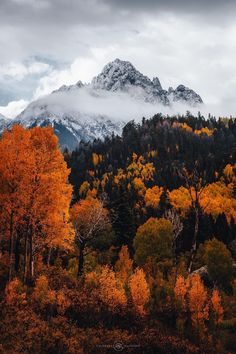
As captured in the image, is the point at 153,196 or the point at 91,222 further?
the point at 153,196

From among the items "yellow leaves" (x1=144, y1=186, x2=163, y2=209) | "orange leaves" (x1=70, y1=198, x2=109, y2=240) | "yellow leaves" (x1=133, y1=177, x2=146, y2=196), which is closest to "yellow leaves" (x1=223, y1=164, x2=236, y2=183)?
"yellow leaves" (x1=144, y1=186, x2=163, y2=209)

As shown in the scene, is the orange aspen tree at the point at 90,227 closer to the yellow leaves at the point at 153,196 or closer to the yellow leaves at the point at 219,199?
the yellow leaves at the point at 219,199

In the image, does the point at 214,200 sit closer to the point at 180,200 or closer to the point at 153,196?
the point at 180,200

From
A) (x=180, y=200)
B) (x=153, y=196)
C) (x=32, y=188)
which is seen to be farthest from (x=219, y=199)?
(x=32, y=188)

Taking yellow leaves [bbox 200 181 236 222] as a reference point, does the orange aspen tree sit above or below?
below

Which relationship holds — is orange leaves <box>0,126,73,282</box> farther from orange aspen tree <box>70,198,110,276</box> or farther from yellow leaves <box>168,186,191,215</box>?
yellow leaves <box>168,186,191,215</box>

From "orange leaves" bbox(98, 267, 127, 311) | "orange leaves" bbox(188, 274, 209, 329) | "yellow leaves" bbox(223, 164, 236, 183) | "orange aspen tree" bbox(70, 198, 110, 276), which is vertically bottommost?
"orange leaves" bbox(188, 274, 209, 329)

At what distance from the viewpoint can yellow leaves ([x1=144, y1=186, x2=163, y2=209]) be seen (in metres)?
158

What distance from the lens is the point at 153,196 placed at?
166750 mm

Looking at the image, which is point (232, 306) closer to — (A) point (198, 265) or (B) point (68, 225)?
(B) point (68, 225)

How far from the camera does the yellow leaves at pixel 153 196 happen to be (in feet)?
518

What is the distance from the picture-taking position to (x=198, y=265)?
7250cm

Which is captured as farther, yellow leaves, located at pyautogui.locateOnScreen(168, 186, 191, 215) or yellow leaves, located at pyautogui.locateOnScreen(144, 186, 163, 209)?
yellow leaves, located at pyautogui.locateOnScreen(144, 186, 163, 209)

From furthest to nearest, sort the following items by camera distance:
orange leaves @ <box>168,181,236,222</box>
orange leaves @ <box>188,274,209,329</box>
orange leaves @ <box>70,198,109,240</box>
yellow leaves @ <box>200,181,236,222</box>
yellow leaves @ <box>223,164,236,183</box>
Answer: yellow leaves @ <box>223,164,236,183</box> → orange leaves @ <box>168,181,236,222</box> → yellow leaves @ <box>200,181,236,222</box> → orange leaves @ <box>70,198,109,240</box> → orange leaves @ <box>188,274,209,329</box>
